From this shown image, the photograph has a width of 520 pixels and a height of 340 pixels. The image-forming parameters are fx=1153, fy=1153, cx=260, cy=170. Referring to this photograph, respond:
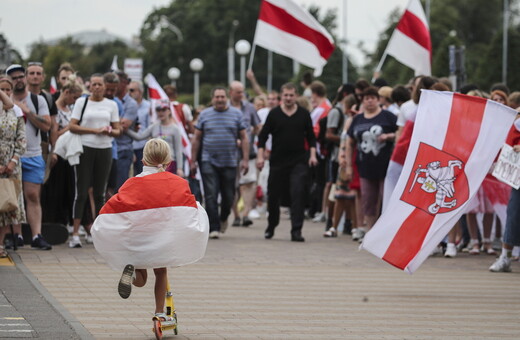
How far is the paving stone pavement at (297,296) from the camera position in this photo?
8250 millimetres

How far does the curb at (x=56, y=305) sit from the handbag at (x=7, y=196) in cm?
56

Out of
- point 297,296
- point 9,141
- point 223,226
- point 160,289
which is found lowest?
point 223,226

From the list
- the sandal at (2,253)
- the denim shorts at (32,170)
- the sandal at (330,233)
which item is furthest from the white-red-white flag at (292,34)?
the sandal at (2,253)

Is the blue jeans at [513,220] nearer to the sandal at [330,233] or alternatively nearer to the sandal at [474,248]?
the sandal at [474,248]

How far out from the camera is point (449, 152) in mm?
10242

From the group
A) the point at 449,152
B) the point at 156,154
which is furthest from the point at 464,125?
the point at 156,154

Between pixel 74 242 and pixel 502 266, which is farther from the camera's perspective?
pixel 74 242

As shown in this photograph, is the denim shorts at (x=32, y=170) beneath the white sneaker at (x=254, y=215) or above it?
above

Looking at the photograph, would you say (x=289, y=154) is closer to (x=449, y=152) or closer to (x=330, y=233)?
(x=330, y=233)

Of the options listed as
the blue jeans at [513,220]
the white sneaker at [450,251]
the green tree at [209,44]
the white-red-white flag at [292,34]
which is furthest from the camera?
the green tree at [209,44]

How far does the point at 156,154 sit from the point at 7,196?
472 cm

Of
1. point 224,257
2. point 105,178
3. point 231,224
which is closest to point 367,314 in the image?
point 224,257

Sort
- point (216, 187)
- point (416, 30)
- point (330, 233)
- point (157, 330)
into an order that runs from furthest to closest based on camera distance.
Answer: point (416, 30), point (330, 233), point (216, 187), point (157, 330)

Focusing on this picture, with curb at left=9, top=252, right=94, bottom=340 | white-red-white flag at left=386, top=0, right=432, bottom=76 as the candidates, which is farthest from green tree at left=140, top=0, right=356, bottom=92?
curb at left=9, top=252, right=94, bottom=340
